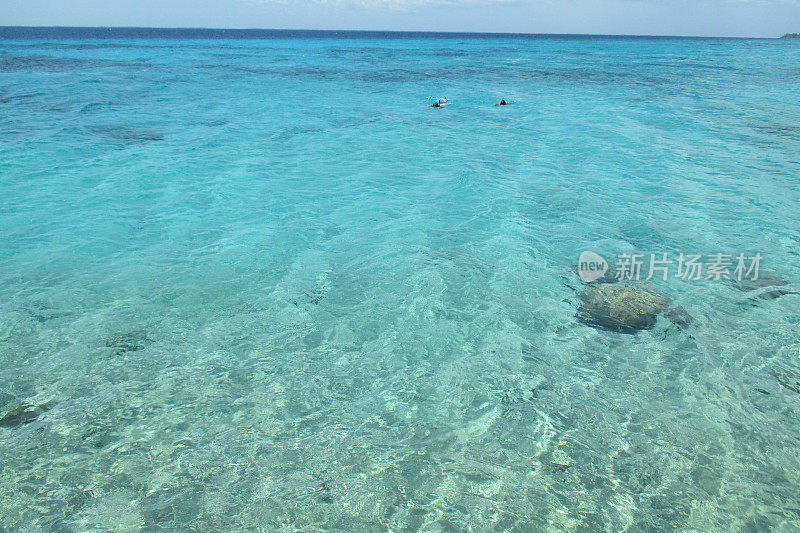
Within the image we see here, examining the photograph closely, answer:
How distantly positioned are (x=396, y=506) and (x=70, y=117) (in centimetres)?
2739

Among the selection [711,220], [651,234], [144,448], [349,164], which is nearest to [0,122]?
[349,164]

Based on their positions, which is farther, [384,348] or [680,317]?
[680,317]

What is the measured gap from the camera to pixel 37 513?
5.04m

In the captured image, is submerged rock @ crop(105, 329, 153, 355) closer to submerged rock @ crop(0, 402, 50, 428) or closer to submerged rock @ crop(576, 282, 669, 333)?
submerged rock @ crop(0, 402, 50, 428)

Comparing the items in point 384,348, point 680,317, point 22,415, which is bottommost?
point 22,415

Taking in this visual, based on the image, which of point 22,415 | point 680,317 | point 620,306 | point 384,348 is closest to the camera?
point 22,415

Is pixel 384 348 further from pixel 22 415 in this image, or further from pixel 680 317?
pixel 680 317

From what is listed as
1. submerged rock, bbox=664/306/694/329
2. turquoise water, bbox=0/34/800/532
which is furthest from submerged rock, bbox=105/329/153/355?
submerged rock, bbox=664/306/694/329

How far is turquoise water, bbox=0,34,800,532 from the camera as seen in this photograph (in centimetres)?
529

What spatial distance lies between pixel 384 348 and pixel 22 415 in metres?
4.93

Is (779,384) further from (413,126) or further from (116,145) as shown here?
(116,145)

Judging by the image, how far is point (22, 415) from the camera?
629cm

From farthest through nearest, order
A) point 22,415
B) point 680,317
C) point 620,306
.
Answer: point 620,306 → point 680,317 → point 22,415

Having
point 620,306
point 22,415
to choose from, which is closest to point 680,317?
point 620,306
